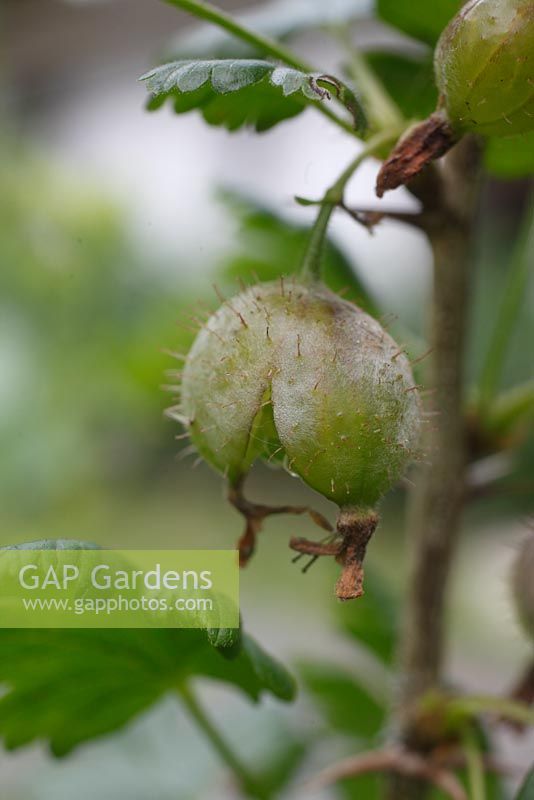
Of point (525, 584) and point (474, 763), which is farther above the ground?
point (525, 584)

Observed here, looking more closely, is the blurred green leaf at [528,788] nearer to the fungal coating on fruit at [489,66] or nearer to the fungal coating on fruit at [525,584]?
the fungal coating on fruit at [525,584]

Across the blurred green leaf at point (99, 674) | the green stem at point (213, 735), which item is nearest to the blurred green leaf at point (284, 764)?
the green stem at point (213, 735)

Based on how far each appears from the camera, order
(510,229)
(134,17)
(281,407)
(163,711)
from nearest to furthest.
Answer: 1. (281,407)
2. (163,711)
3. (510,229)
4. (134,17)

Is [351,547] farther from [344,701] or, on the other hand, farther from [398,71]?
[344,701]

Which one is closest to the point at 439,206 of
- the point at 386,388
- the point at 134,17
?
the point at 386,388

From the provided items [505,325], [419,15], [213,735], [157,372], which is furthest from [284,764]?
[419,15]

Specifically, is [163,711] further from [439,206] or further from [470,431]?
[439,206]
